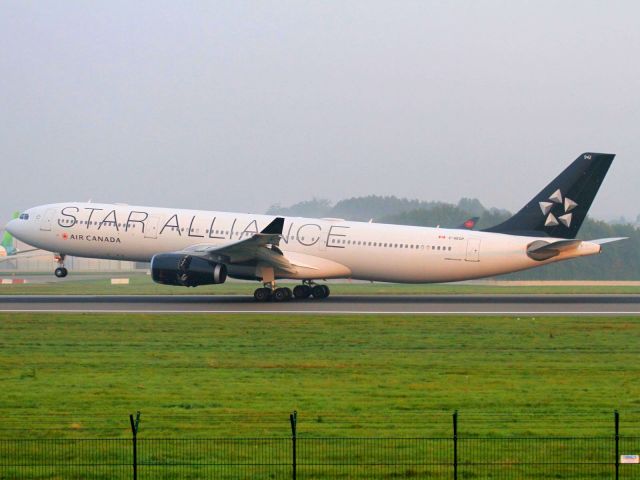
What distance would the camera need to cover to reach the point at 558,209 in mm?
46562

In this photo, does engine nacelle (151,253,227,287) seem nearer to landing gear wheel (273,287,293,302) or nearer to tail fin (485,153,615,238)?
landing gear wheel (273,287,293,302)

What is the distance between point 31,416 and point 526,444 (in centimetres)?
964

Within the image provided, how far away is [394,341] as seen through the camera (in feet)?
105

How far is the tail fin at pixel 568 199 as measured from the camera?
46250 mm

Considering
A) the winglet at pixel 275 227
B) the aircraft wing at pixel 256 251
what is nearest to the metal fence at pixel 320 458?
the winglet at pixel 275 227

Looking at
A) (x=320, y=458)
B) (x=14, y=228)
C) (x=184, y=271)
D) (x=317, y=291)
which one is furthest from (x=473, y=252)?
(x=320, y=458)

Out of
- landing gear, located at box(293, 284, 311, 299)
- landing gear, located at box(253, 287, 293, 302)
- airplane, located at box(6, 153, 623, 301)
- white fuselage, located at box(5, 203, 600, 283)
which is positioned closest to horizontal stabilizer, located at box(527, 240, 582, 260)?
airplane, located at box(6, 153, 623, 301)

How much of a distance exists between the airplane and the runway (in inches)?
57.2

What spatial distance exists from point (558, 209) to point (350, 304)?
1080 cm

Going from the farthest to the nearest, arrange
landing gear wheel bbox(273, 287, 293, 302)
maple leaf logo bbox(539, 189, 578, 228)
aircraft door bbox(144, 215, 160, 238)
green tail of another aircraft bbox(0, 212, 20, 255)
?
green tail of another aircraft bbox(0, 212, 20, 255)
aircraft door bbox(144, 215, 160, 238)
landing gear wheel bbox(273, 287, 293, 302)
maple leaf logo bbox(539, 189, 578, 228)

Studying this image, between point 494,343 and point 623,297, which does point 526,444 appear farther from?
point 623,297

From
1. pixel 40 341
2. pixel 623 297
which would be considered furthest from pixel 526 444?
pixel 623 297

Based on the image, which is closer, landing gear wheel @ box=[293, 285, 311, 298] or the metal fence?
the metal fence

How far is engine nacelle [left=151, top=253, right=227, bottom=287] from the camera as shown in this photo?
4559 cm
